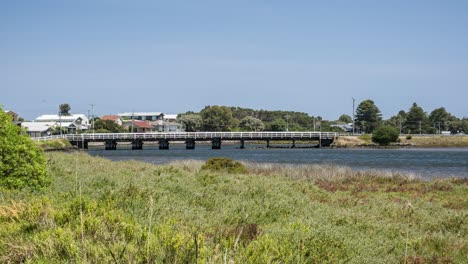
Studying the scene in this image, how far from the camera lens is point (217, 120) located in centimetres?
16988

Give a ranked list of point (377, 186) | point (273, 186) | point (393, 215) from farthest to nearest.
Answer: point (377, 186) → point (273, 186) → point (393, 215)

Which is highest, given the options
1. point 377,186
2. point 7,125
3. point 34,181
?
point 7,125

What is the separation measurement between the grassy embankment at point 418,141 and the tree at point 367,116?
110ft

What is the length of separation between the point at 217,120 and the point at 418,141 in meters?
65.1

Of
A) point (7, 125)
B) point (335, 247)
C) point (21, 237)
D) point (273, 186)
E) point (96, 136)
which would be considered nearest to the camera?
point (21, 237)

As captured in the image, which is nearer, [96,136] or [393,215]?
[393,215]

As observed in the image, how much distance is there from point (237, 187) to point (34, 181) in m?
7.95

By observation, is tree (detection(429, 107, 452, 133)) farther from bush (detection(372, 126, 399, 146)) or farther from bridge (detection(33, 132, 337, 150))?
bridge (detection(33, 132, 337, 150))

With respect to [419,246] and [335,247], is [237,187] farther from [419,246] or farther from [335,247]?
[335,247]

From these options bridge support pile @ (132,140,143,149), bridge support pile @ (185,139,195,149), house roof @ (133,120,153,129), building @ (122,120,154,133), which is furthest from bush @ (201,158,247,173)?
house roof @ (133,120,153,129)

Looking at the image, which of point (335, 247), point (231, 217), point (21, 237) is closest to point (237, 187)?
point (231, 217)

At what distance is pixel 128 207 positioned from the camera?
1127 centimetres

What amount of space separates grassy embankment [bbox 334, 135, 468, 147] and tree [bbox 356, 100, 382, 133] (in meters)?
33.6

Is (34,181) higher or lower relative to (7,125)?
lower
